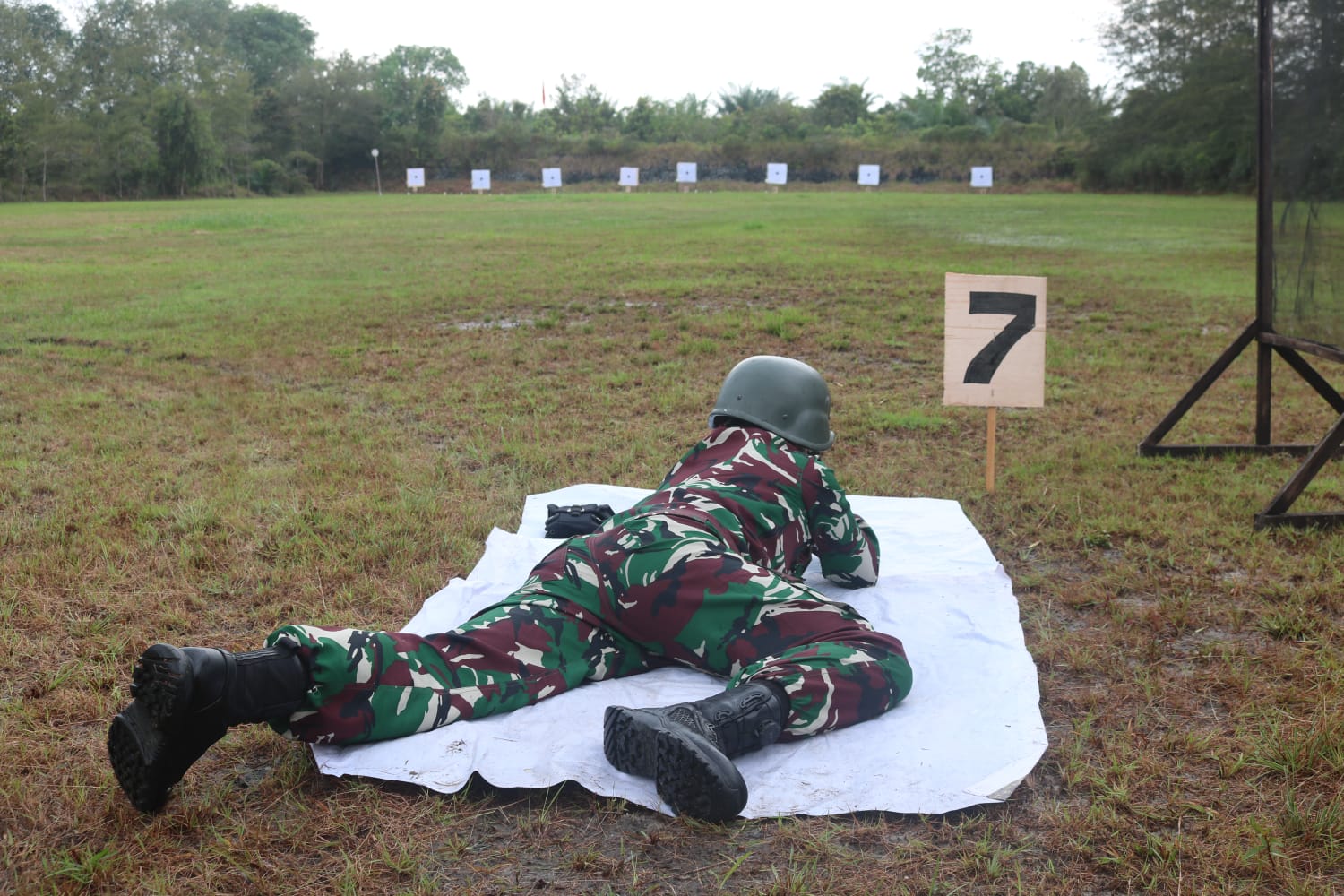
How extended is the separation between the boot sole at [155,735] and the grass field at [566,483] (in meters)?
0.10

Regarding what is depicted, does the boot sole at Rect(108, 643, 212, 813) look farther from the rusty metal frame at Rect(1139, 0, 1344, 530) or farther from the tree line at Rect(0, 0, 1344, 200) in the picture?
the tree line at Rect(0, 0, 1344, 200)

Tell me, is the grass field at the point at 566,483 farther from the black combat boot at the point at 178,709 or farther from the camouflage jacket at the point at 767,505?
the camouflage jacket at the point at 767,505

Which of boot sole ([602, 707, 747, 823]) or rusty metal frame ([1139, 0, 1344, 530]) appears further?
rusty metal frame ([1139, 0, 1344, 530])

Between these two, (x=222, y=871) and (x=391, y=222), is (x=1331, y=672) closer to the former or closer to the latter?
(x=222, y=871)

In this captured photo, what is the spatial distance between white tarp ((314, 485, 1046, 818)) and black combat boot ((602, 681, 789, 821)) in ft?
0.26

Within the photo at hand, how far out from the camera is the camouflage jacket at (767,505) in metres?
2.85

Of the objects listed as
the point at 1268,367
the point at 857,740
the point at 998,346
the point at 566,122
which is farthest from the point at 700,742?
the point at 566,122

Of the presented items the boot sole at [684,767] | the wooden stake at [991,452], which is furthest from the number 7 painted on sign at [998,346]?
the boot sole at [684,767]

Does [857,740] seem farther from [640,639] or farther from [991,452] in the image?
[991,452]

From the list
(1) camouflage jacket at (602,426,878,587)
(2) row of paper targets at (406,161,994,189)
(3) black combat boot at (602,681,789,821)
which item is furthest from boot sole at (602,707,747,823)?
(2) row of paper targets at (406,161,994,189)

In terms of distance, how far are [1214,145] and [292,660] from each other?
3621 centimetres

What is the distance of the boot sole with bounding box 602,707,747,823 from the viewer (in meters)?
2.10

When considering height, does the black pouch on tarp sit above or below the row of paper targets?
below

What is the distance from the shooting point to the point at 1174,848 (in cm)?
209
